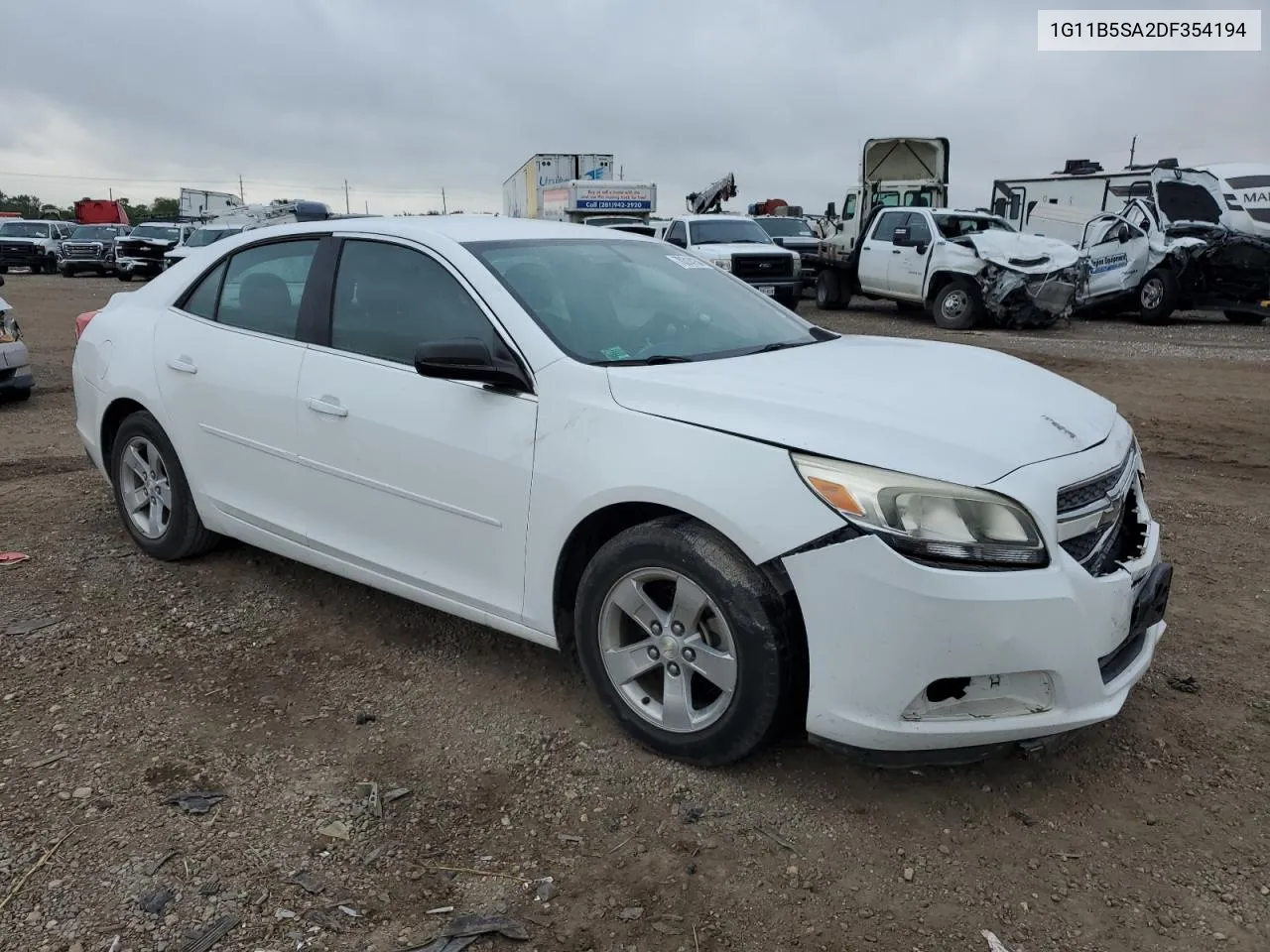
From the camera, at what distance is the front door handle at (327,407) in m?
3.64

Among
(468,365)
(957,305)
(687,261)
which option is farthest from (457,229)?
(957,305)

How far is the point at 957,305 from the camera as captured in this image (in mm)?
15586

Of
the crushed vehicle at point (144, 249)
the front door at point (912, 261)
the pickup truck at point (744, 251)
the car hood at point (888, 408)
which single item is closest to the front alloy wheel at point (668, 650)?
the car hood at point (888, 408)

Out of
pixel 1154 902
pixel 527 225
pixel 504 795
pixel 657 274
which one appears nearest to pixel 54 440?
pixel 527 225

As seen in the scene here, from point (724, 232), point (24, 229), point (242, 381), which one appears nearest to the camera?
point (242, 381)

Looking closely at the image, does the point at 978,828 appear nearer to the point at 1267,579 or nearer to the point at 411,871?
the point at 411,871

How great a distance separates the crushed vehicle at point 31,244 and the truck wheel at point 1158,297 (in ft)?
108

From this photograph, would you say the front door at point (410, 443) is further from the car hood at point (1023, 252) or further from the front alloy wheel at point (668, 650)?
the car hood at point (1023, 252)

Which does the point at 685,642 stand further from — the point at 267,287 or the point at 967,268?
the point at 967,268

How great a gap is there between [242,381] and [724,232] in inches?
631

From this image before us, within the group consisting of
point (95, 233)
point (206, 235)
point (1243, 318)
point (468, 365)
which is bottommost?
point (468, 365)

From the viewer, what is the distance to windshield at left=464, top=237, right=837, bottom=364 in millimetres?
3377

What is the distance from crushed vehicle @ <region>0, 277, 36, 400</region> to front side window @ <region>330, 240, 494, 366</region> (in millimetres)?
6149

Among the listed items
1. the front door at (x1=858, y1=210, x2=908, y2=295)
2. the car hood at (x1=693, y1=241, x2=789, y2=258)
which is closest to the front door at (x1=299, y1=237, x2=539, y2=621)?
the front door at (x1=858, y1=210, x2=908, y2=295)
